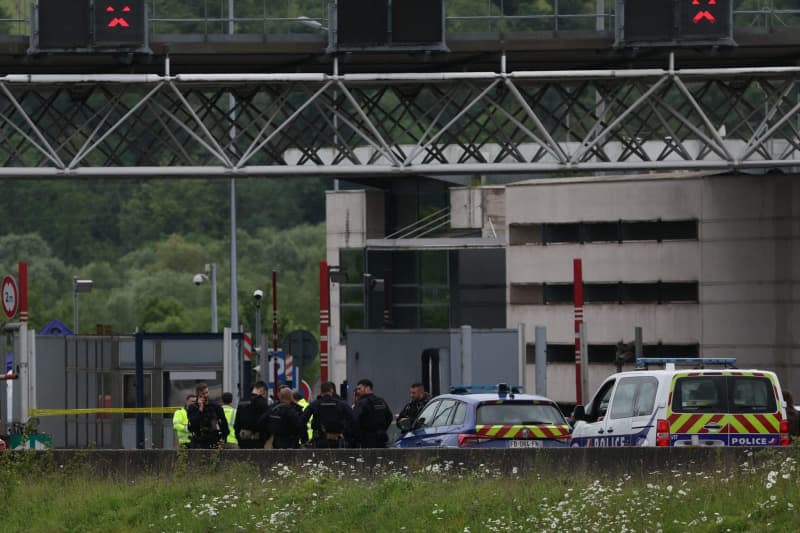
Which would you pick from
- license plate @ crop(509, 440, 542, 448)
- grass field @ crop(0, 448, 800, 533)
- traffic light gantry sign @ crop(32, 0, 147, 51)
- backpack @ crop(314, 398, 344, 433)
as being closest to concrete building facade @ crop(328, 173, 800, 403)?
traffic light gantry sign @ crop(32, 0, 147, 51)

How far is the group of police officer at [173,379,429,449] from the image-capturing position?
82.1 feet

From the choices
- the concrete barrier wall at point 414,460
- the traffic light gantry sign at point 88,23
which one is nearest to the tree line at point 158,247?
the traffic light gantry sign at point 88,23

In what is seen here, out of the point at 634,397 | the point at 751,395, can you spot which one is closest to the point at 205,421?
the point at 634,397

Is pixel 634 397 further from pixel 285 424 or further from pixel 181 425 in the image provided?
pixel 181 425

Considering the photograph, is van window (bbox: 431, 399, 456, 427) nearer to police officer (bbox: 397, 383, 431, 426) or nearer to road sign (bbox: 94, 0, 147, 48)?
police officer (bbox: 397, 383, 431, 426)

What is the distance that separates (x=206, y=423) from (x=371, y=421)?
6.94ft

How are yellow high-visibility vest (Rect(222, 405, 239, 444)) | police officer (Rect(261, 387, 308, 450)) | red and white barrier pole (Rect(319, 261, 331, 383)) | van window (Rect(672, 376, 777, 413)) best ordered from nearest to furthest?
van window (Rect(672, 376, 777, 413)) < police officer (Rect(261, 387, 308, 450)) < yellow high-visibility vest (Rect(222, 405, 239, 444)) < red and white barrier pole (Rect(319, 261, 331, 383))

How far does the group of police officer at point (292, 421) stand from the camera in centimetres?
2502

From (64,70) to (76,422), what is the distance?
306 inches

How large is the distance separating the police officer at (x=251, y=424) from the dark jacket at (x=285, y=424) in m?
0.50

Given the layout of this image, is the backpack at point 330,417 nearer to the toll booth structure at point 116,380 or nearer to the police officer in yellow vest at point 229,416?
the police officer in yellow vest at point 229,416

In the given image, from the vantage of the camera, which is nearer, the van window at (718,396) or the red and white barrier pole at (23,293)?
the van window at (718,396)

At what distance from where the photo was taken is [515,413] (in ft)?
79.2

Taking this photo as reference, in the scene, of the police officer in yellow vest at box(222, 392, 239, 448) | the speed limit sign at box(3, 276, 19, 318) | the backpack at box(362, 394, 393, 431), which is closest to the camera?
the backpack at box(362, 394, 393, 431)
